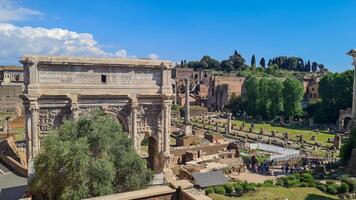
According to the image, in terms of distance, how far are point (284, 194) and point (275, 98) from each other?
48.1 m

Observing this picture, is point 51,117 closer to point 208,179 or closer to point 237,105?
point 208,179

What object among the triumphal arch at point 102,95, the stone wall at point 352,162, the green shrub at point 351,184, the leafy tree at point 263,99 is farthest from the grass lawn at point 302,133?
the triumphal arch at point 102,95

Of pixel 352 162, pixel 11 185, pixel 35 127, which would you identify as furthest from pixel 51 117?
pixel 352 162

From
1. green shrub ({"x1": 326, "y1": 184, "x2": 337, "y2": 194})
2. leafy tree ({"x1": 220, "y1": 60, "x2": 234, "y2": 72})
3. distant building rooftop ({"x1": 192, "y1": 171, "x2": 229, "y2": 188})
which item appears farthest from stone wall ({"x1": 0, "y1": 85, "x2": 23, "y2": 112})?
leafy tree ({"x1": 220, "y1": 60, "x2": 234, "y2": 72})

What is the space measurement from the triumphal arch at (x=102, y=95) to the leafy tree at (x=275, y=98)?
43.6 m

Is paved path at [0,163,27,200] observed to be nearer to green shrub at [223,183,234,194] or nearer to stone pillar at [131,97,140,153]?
stone pillar at [131,97,140,153]

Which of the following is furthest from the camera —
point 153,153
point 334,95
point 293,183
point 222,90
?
point 222,90

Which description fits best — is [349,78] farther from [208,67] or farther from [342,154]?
[208,67]

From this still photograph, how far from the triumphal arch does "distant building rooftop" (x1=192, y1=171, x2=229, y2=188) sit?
2.76m

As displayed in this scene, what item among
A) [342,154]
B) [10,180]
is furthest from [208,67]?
[10,180]

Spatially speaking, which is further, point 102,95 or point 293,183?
point 102,95

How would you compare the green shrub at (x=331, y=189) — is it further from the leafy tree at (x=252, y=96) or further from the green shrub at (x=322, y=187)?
the leafy tree at (x=252, y=96)

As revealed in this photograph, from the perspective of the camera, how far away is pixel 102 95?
69.2ft

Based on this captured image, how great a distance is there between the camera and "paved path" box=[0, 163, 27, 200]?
1802 cm
